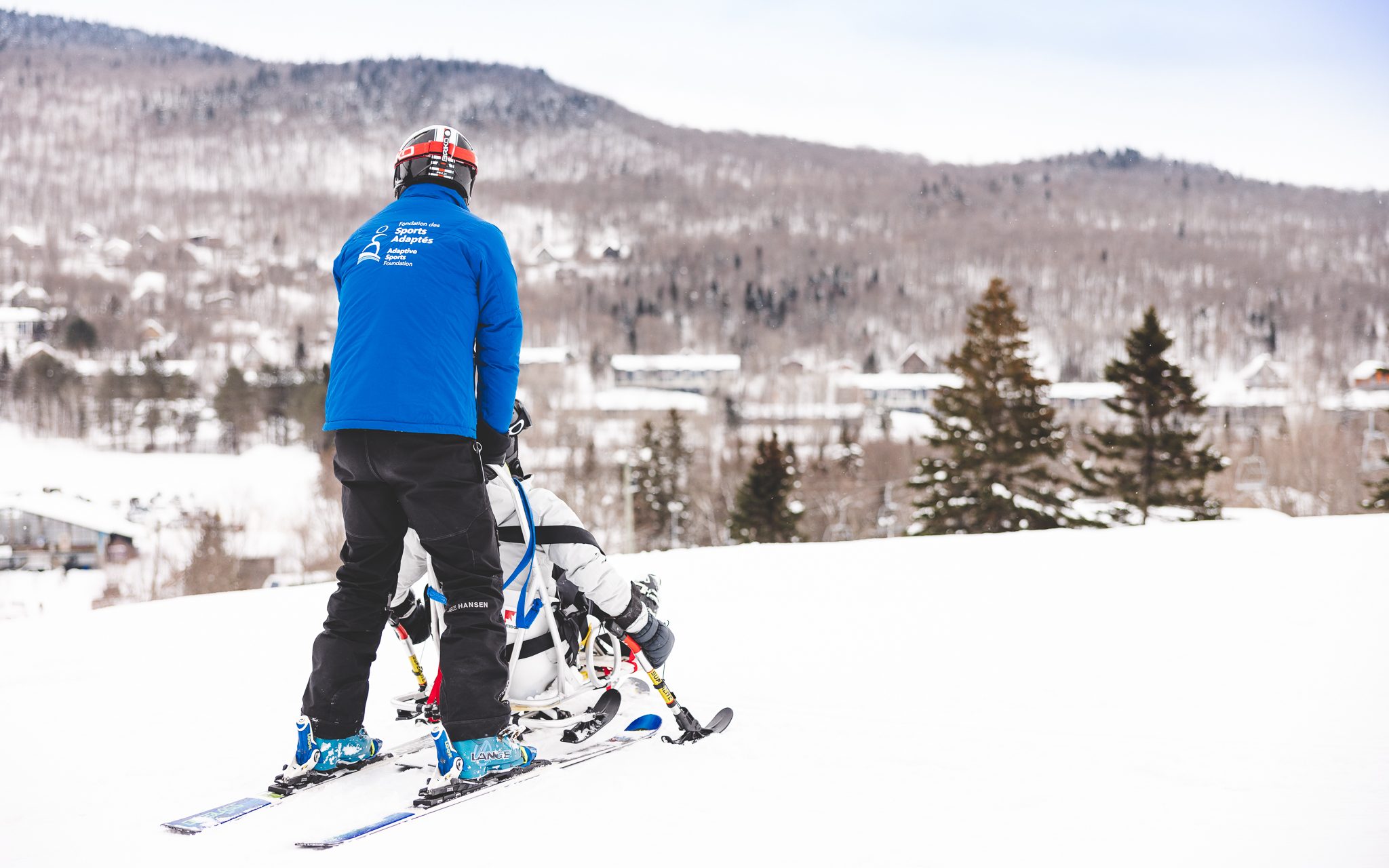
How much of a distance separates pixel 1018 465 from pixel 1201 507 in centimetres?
479

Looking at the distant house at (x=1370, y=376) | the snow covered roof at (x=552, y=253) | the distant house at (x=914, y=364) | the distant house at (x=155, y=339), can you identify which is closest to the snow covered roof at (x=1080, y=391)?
the distant house at (x=914, y=364)

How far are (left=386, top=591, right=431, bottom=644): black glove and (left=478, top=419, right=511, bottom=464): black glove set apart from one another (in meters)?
0.60

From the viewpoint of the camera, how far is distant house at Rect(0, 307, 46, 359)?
84.8m

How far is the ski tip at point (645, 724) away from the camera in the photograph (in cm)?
307

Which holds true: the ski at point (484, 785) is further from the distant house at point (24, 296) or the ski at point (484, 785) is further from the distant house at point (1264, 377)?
the distant house at point (24, 296)

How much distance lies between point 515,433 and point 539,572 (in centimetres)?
45

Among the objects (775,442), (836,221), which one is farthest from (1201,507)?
(836,221)

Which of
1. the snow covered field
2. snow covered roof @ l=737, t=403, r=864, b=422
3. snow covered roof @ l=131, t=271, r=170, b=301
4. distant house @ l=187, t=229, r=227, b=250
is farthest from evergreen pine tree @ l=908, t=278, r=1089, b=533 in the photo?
distant house @ l=187, t=229, r=227, b=250

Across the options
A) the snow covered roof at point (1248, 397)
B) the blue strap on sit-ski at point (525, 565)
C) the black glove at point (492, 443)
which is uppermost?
the black glove at point (492, 443)

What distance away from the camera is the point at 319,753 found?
273 cm

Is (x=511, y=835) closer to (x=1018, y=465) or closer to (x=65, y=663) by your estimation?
(x=65, y=663)

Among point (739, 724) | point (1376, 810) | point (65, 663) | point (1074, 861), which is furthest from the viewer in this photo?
point (65, 663)

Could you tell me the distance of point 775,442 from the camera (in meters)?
31.5

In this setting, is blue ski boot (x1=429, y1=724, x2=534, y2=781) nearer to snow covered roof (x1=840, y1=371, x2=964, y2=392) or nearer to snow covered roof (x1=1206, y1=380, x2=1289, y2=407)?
snow covered roof (x1=1206, y1=380, x2=1289, y2=407)
